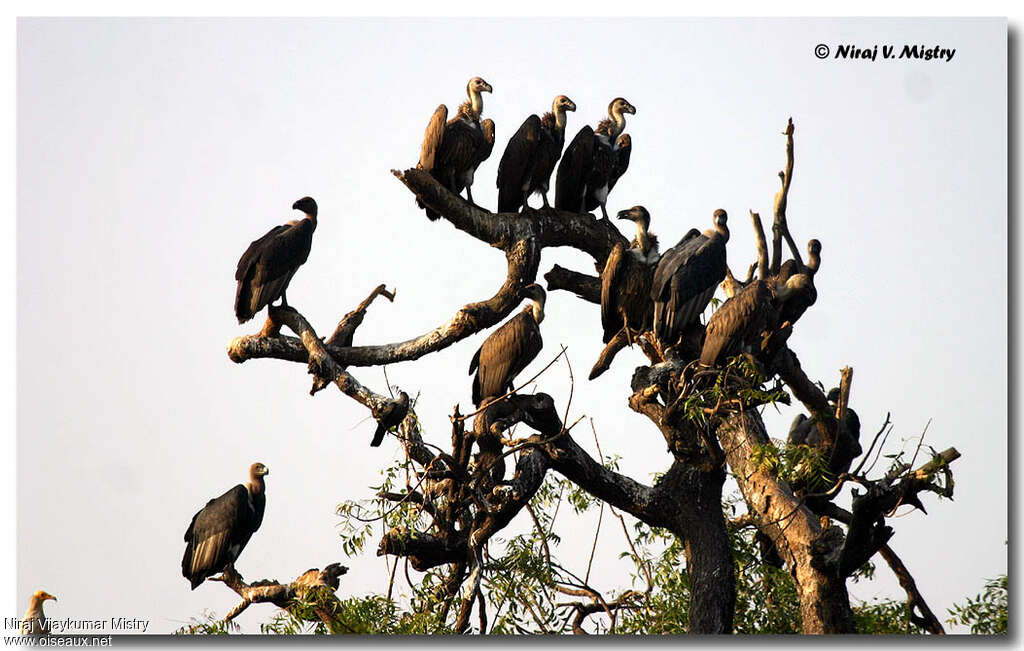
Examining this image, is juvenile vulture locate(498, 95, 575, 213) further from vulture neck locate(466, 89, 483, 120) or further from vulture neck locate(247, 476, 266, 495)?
vulture neck locate(247, 476, 266, 495)

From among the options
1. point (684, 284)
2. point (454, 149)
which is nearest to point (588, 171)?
point (454, 149)

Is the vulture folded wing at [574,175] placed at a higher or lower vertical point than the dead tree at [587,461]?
higher

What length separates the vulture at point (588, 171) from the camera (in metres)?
6.76

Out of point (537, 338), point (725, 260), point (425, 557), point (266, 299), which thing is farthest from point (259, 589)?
point (725, 260)

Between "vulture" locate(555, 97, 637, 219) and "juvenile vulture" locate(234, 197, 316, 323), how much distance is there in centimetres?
148

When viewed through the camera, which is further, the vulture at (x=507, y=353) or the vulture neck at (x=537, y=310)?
the vulture neck at (x=537, y=310)

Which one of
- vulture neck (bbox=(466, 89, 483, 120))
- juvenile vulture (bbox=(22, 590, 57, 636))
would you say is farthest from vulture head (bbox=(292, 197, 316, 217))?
juvenile vulture (bbox=(22, 590, 57, 636))

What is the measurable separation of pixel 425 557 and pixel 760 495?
4.72 feet

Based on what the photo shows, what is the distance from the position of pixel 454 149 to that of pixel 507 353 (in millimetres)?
1060

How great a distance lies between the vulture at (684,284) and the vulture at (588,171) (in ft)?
2.79

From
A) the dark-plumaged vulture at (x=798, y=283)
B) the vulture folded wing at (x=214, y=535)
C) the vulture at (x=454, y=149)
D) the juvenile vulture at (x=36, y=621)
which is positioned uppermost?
the vulture at (x=454, y=149)

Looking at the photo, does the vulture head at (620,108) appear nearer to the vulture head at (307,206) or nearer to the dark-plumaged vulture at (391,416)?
the vulture head at (307,206)

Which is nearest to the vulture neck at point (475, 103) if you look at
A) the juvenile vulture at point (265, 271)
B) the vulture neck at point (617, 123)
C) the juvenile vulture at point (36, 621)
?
the vulture neck at point (617, 123)

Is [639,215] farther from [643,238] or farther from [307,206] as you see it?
[307,206]
